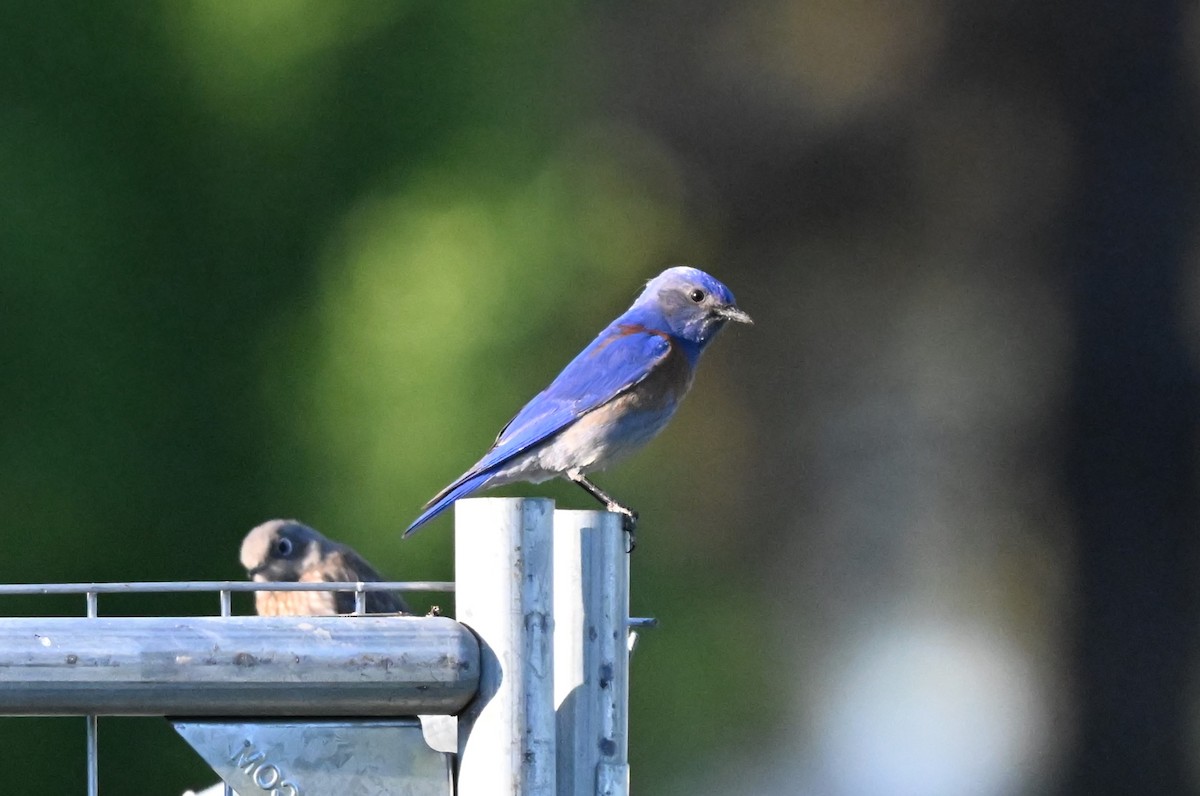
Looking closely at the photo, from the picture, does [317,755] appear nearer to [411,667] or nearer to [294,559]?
[411,667]

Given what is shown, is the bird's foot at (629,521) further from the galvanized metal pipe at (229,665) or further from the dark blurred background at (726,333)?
the dark blurred background at (726,333)

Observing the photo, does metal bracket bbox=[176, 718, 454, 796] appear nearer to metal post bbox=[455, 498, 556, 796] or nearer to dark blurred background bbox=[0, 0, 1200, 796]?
metal post bbox=[455, 498, 556, 796]

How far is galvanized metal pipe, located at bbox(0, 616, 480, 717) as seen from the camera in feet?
→ 5.01

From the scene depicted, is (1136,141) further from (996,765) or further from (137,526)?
(137,526)

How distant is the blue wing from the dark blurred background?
136 inches

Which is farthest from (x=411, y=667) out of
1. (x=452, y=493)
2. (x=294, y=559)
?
(x=294, y=559)

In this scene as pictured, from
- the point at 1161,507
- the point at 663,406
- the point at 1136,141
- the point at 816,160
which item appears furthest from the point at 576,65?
the point at 663,406

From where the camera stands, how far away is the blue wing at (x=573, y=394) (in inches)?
157

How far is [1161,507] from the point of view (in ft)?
24.6

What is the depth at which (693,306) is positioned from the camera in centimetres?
450

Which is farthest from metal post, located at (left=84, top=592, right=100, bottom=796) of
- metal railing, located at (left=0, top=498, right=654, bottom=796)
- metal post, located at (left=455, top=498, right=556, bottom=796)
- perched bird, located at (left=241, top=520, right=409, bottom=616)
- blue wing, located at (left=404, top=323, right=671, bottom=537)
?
perched bird, located at (left=241, top=520, right=409, bottom=616)

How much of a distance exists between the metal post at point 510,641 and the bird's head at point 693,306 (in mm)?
2880

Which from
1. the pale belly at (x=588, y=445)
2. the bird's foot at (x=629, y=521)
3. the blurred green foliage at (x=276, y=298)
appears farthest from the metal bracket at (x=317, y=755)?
the blurred green foliage at (x=276, y=298)

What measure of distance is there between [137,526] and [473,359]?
1.54 metres
